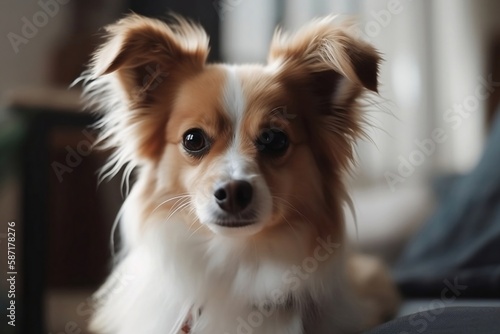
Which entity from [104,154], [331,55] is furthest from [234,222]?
[104,154]

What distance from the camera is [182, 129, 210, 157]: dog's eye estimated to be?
5.10ft

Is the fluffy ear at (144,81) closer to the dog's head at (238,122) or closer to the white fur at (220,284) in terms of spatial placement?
the dog's head at (238,122)

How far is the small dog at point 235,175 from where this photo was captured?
1510 millimetres

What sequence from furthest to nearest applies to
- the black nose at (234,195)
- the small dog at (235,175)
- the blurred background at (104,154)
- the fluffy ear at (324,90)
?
the blurred background at (104,154) → the fluffy ear at (324,90) → the small dog at (235,175) → the black nose at (234,195)

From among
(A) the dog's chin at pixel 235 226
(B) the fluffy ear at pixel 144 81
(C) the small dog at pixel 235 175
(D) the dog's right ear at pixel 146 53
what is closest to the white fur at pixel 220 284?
(C) the small dog at pixel 235 175

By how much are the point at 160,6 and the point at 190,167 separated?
1.38m

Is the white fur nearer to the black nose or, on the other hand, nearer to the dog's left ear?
the black nose

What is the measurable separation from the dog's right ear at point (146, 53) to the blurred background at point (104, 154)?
0.58 meters

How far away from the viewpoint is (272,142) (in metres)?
1.54

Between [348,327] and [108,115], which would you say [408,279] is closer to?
[348,327]

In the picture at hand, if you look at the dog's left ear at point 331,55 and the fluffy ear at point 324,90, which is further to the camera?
the fluffy ear at point 324,90

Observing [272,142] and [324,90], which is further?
[324,90]

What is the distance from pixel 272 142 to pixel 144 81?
0.45 meters

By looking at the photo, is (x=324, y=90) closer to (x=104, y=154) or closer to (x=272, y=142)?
(x=272, y=142)
